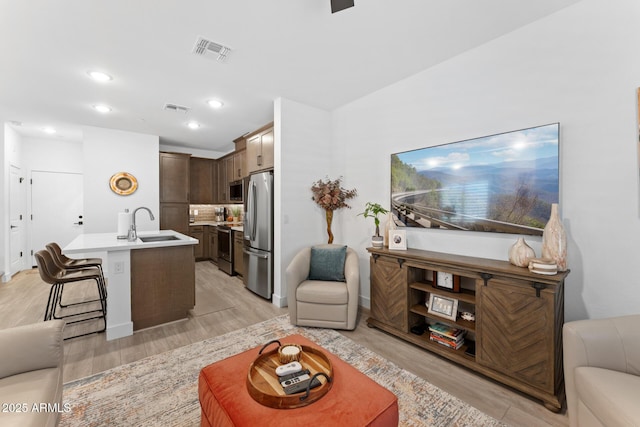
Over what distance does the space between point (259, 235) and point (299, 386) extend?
2.79 m

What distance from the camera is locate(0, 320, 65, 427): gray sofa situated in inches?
43.3

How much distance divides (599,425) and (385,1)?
277 cm

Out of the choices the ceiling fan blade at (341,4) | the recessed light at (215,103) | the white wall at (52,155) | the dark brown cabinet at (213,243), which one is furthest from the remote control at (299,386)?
the white wall at (52,155)

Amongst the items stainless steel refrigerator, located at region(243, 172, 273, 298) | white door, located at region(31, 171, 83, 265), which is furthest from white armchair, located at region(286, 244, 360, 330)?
white door, located at region(31, 171, 83, 265)

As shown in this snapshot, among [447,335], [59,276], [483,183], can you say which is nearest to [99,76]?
[59,276]

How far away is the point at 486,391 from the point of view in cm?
196

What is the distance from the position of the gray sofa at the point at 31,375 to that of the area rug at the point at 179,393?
52 centimetres

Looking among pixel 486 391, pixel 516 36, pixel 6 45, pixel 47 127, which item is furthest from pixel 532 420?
pixel 47 127

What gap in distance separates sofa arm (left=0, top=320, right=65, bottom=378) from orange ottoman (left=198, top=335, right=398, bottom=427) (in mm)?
839

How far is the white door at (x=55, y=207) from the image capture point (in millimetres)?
5426

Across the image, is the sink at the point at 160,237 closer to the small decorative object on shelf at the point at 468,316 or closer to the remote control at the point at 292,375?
the remote control at the point at 292,375

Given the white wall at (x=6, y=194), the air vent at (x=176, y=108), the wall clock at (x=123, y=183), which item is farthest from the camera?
the wall clock at (x=123, y=183)

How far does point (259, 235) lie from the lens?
3.88 m

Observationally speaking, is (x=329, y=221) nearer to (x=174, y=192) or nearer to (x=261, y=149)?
(x=261, y=149)
